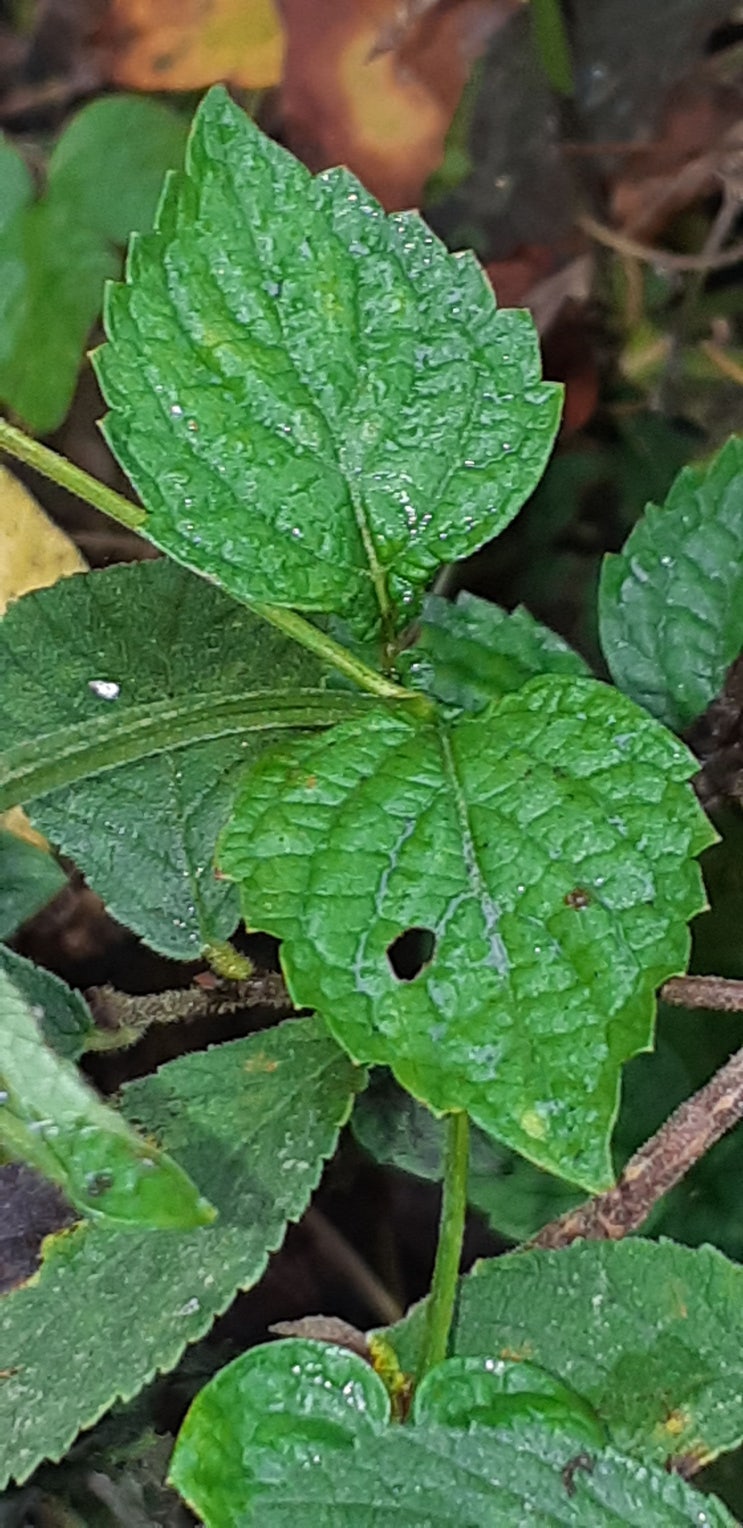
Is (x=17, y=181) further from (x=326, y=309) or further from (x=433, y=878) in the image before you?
(x=433, y=878)

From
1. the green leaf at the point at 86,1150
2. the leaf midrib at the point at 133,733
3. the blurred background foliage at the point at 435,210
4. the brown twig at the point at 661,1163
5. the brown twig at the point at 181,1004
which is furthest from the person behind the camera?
the blurred background foliage at the point at 435,210

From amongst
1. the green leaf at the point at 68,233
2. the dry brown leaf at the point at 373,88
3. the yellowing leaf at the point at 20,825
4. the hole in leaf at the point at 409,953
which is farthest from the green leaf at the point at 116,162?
the hole in leaf at the point at 409,953

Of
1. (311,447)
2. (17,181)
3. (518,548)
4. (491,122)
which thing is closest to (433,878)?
(311,447)

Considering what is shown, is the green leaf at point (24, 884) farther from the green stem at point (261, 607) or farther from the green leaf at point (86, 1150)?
the green leaf at point (86, 1150)

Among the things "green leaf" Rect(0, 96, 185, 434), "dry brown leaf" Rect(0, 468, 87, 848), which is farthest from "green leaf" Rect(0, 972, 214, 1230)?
"green leaf" Rect(0, 96, 185, 434)

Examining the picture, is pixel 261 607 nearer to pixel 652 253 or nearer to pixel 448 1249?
pixel 448 1249

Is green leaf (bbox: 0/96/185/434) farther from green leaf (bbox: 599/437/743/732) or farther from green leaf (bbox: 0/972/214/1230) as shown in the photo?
green leaf (bbox: 0/972/214/1230)
